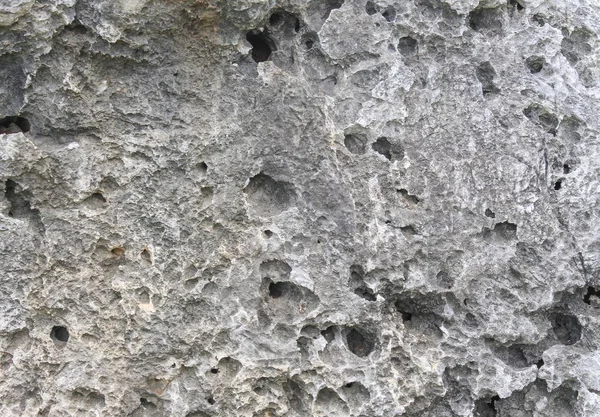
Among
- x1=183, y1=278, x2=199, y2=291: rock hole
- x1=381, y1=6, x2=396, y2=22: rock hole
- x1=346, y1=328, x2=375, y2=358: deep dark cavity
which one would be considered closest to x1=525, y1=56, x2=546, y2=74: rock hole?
x1=381, y1=6, x2=396, y2=22: rock hole

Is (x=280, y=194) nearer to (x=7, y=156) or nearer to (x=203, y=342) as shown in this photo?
(x=203, y=342)

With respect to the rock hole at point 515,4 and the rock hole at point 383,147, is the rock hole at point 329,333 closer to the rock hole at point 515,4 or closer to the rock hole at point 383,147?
the rock hole at point 383,147

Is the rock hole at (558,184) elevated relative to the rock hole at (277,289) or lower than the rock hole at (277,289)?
elevated

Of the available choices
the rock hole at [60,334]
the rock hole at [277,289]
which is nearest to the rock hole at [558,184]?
the rock hole at [277,289]

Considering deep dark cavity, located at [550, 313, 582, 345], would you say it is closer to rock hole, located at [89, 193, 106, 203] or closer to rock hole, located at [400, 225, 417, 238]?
rock hole, located at [400, 225, 417, 238]

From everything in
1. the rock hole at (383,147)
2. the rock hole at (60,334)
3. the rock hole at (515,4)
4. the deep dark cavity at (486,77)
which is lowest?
the rock hole at (60,334)

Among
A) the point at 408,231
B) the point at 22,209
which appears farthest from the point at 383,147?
the point at 22,209

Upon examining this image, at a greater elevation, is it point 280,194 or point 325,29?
point 325,29

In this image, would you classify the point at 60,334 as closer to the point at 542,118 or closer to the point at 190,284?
the point at 190,284

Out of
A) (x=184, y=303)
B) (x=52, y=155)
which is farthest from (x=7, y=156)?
(x=184, y=303)
